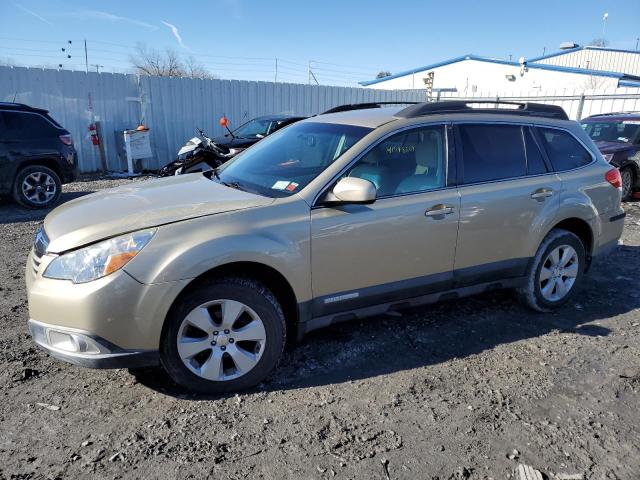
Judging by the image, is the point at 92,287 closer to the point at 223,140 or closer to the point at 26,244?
the point at 26,244

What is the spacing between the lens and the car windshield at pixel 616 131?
1044 centimetres

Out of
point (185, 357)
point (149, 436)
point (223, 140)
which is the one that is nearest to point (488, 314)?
point (185, 357)

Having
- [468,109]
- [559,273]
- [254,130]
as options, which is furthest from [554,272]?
[254,130]

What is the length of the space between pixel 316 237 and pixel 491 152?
1.79 metres

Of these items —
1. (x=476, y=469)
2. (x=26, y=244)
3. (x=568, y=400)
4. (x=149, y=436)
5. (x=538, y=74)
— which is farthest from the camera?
(x=538, y=74)

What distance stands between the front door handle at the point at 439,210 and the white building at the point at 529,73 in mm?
21811

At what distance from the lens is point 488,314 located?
4531mm

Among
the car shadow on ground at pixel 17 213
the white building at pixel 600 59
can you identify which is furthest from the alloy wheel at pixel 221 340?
the white building at pixel 600 59

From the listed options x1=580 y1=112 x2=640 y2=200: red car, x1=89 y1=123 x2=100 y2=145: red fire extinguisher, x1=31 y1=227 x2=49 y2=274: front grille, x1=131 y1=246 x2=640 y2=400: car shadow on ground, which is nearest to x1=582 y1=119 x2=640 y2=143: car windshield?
x1=580 y1=112 x2=640 y2=200: red car

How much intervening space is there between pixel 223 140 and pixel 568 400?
10572 millimetres

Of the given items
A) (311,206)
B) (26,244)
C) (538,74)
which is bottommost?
(26,244)

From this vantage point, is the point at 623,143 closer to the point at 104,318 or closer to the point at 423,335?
the point at 423,335

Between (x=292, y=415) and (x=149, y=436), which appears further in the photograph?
(x=292, y=415)

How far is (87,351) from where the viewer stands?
2.81 metres
